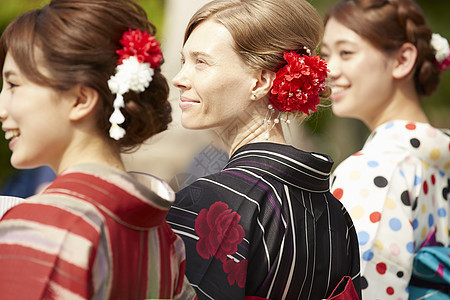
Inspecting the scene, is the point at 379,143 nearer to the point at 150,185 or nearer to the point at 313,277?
the point at 313,277

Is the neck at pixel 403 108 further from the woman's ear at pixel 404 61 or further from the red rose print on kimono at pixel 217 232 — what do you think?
the red rose print on kimono at pixel 217 232

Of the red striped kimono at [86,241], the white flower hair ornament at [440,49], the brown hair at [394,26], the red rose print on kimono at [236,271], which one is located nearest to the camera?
the red striped kimono at [86,241]

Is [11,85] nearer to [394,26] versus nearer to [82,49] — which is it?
[82,49]

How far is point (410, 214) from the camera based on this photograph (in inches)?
109

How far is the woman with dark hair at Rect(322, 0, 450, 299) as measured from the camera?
2699 millimetres

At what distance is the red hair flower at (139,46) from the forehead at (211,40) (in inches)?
19.3

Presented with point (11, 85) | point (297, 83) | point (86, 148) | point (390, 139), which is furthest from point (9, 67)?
point (390, 139)

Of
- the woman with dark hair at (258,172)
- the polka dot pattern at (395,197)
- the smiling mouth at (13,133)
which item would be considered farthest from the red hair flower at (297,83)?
the smiling mouth at (13,133)

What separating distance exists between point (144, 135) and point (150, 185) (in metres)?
0.13

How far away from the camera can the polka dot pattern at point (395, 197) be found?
268cm

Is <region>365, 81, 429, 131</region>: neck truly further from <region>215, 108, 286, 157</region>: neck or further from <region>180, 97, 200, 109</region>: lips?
<region>180, 97, 200, 109</region>: lips

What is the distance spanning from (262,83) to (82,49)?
795mm

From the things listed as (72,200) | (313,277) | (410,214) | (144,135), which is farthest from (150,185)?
(410,214)

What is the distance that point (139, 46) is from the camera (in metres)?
1.57
